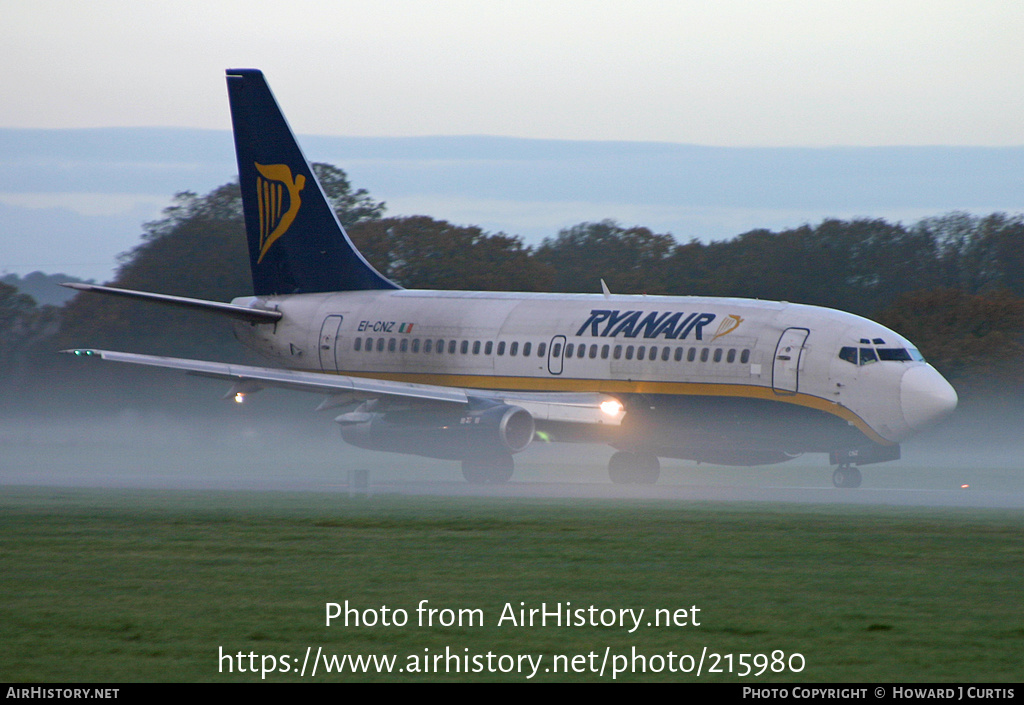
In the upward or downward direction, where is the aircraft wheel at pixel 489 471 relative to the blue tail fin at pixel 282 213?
downward

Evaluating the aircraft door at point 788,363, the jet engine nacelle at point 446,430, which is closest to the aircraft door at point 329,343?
the jet engine nacelle at point 446,430

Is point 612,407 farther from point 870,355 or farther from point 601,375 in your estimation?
point 870,355

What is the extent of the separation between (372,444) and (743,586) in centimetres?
2043

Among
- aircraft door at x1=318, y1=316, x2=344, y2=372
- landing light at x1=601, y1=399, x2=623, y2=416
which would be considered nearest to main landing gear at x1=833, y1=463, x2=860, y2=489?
landing light at x1=601, y1=399, x2=623, y2=416

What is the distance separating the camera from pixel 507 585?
50.4ft

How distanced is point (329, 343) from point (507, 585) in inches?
992

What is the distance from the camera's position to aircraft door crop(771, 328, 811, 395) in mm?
31859

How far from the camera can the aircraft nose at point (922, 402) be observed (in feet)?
102

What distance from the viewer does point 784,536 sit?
65.8ft

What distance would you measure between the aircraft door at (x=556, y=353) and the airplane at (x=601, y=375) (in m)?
0.03

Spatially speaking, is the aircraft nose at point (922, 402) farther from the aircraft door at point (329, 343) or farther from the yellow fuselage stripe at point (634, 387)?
the aircraft door at point (329, 343)

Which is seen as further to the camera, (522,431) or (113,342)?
(113,342)
